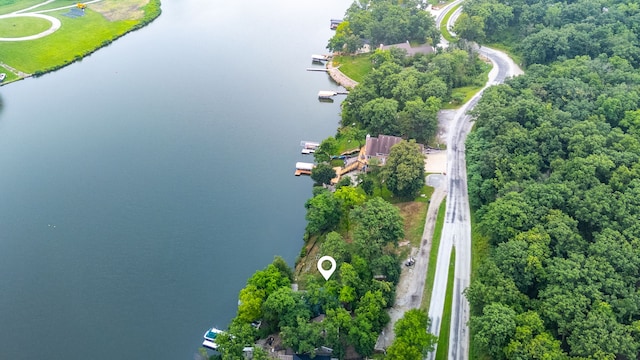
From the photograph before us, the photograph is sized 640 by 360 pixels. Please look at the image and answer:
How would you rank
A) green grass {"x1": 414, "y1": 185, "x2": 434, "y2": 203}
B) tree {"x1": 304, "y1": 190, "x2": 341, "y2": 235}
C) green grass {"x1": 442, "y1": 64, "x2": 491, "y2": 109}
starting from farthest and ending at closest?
green grass {"x1": 442, "y1": 64, "x2": 491, "y2": 109} → green grass {"x1": 414, "y1": 185, "x2": 434, "y2": 203} → tree {"x1": 304, "y1": 190, "x2": 341, "y2": 235}

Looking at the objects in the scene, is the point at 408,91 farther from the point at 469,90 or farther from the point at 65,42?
the point at 65,42

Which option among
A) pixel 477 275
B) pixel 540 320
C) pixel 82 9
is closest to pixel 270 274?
pixel 477 275

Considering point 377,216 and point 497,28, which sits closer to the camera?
point 377,216

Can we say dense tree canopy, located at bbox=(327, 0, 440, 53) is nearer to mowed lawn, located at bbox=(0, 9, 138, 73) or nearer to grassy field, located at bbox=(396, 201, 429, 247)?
grassy field, located at bbox=(396, 201, 429, 247)

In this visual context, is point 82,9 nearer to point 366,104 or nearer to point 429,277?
point 366,104

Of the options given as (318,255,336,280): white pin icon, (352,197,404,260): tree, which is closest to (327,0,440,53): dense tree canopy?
(352,197,404,260): tree

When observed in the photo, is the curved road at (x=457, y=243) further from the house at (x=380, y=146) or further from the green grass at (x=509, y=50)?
the green grass at (x=509, y=50)
